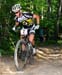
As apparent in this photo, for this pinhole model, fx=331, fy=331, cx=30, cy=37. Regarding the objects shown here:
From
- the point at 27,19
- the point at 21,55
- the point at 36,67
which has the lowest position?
the point at 36,67

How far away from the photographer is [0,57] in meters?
9.65

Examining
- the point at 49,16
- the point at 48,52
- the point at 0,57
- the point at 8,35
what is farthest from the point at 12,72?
the point at 49,16

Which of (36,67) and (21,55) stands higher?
(21,55)

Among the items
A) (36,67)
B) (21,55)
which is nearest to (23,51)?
(21,55)

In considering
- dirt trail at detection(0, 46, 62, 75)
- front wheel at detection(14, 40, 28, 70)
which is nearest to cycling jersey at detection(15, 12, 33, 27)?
front wheel at detection(14, 40, 28, 70)

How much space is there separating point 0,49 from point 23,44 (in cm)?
153

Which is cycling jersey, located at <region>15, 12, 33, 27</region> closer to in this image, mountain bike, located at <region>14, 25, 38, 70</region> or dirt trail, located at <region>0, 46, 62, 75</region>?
mountain bike, located at <region>14, 25, 38, 70</region>

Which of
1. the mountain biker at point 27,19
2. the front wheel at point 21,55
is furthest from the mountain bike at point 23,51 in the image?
the mountain biker at point 27,19

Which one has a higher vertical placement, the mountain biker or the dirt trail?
the mountain biker

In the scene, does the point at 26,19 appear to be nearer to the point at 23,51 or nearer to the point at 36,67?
the point at 23,51

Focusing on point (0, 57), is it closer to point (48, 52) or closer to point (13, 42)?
point (13, 42)

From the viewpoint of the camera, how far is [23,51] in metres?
8.79

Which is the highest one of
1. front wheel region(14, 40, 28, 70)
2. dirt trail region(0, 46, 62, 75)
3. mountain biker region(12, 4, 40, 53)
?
mountain biker region(12, 4, 40, 53)

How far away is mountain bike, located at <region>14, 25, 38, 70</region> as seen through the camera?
339 inches
